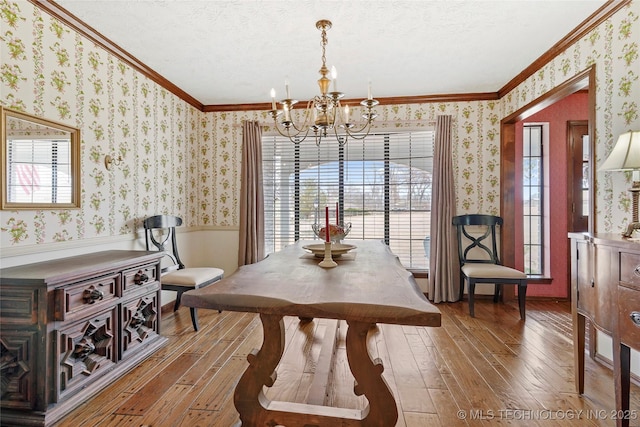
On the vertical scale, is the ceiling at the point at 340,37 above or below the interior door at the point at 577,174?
above

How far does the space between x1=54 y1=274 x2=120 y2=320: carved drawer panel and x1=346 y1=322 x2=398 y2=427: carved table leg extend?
1.52 m

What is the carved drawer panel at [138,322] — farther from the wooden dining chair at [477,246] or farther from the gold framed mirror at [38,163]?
the wooden dining chair at [477,246]

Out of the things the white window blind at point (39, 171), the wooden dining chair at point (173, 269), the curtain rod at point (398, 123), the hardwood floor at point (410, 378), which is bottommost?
the hardwood floor at point (410, 378)

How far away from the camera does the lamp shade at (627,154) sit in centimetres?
169

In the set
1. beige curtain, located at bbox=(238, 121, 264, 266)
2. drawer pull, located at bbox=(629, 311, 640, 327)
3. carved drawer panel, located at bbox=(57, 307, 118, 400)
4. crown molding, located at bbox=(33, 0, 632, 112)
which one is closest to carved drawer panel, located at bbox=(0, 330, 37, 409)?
carved drawer panel, located at bbox=(57, 307, 118, 400)

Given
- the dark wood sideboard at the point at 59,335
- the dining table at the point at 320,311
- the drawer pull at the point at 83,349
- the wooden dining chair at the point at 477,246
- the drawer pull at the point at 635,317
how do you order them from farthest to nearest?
1. the wooden dining chair at the point at 477,246
2. the drawer pull at the point at 83,349
3. the dark wood sideboard at the point at 59,335
4. the drawer pull at the point at 635,317
5. the dining table at the point at 320,311

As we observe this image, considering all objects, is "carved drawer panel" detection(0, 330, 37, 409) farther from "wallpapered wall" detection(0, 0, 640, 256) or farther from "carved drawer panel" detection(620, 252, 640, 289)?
"carved drawer panel" detection(620, 252, 640, 289)

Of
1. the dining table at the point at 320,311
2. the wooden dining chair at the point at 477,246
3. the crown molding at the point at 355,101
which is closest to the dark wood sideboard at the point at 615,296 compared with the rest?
the dining table at the point at 320,311

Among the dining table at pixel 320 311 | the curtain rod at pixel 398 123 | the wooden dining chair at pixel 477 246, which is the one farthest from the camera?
the curtain rod at pixel 398 123

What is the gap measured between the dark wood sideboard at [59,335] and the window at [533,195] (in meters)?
4.36

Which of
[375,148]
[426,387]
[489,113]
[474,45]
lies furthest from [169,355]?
[489,113]

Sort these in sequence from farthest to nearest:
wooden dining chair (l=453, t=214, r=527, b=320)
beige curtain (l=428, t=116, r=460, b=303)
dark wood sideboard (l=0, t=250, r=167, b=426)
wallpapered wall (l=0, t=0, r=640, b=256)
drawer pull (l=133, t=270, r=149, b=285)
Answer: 1. beige curtain (l=428, t=116, r=460, b=303)
2. wooden dining chair (l=453, t=214, r=527, b=320)
3. drawer pull (l=133, t=270, r=149, b=285)
4. wallpapered wall (l=0, t=0, r=640, b=256)
5. dark wood sideboard (l=0, t=250, r=167, b=426)

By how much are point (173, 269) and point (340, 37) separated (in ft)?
8.71

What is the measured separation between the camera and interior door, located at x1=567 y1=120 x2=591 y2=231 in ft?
12.3
